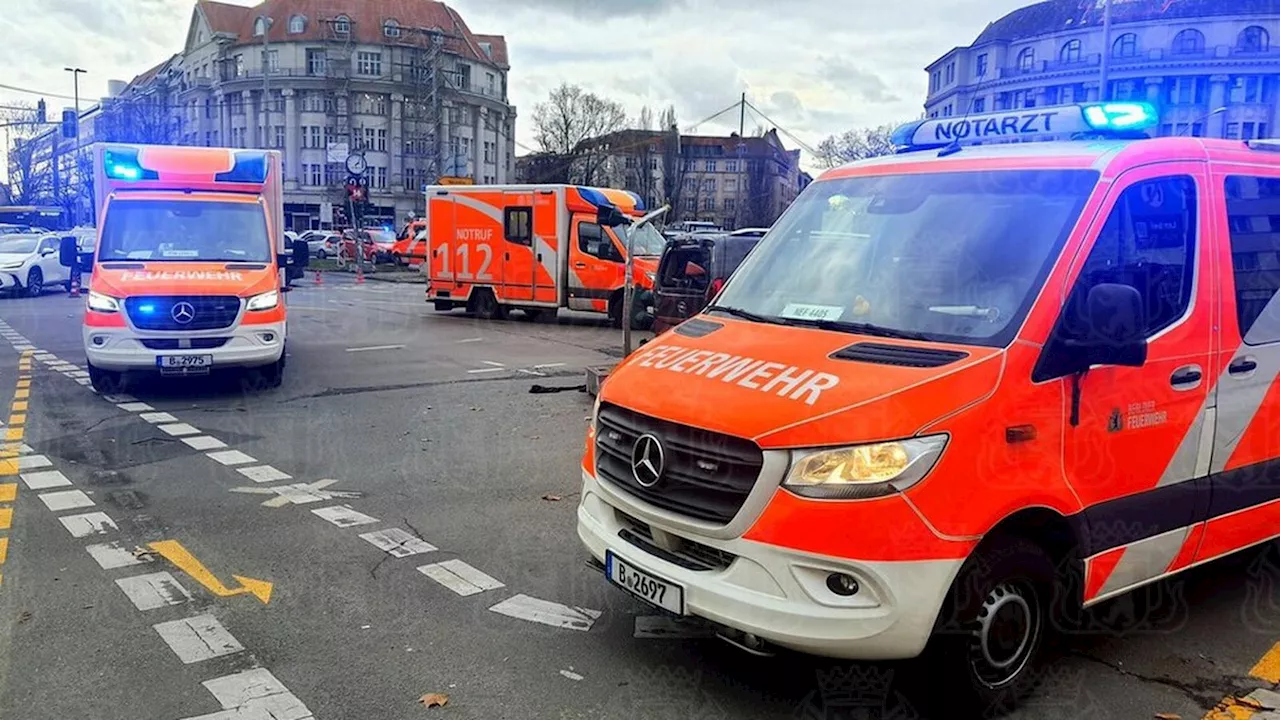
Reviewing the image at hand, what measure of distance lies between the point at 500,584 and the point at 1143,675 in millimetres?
3137

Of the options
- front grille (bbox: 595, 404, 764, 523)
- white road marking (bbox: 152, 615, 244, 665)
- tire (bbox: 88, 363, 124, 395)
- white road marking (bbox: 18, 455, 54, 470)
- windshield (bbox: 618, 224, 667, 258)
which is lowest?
white road marking (bbox: 152, 615, 244, 665)

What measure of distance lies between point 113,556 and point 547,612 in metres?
2.71

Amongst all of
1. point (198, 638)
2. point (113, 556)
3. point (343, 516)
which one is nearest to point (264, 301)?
point (343, 516)

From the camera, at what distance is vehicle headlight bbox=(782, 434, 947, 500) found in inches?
125

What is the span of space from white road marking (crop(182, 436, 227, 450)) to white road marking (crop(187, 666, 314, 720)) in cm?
475

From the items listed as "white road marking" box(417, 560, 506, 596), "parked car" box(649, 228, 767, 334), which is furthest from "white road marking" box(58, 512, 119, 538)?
"parked car" box(649, 228, 767, 334)

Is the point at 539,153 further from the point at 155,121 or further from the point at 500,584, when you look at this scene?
the point at 500,584

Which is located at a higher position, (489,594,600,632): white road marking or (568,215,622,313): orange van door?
(568,215,622,313): orange van door

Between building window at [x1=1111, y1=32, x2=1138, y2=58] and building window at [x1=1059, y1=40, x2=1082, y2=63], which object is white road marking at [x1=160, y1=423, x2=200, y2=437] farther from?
building window at [x1=1111, y1=32, x2=1138, y2=58]

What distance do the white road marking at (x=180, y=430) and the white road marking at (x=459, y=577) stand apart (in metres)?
4.57

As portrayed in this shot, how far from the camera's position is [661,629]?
174 inches

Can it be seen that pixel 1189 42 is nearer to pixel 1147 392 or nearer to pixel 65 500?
pixel 1147 392

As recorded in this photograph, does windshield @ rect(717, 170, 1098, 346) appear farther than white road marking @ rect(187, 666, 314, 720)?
Yes

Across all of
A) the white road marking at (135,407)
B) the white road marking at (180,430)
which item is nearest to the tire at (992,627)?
the white road marking at (180,430)
